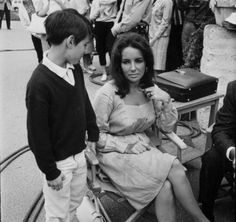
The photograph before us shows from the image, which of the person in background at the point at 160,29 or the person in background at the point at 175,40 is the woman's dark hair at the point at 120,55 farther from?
the person in background at the point at 175,40

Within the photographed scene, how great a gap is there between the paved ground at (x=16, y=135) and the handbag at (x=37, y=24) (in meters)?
1.01

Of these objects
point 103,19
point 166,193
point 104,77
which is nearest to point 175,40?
point 103,19

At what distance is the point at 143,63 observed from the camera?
249cm

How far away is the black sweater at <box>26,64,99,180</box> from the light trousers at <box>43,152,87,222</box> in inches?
2.1

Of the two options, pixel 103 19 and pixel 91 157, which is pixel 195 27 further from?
pixel 91 157

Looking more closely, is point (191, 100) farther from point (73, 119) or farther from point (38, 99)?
point (38, 99)

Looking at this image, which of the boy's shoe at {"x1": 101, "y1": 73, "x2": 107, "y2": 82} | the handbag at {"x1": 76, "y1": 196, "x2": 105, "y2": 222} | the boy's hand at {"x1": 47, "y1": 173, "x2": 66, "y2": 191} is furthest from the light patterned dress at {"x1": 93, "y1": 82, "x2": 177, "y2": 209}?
the boy's shoe at {"x1": 101, "y1": 73, "x2": 107, "y2": 82}

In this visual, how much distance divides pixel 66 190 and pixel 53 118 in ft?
1.41

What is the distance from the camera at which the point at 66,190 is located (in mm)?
2061

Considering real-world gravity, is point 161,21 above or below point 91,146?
above

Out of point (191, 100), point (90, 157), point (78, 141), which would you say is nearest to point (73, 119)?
point (78, 141)

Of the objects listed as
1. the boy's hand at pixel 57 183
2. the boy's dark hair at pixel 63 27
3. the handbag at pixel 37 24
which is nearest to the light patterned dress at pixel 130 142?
the boy's hand at pixel 57 183

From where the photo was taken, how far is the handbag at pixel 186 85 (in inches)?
114

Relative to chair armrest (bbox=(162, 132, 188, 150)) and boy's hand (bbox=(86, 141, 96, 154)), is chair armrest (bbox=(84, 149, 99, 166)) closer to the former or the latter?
boy's hand (bbox=(86, 141, 96, 154))
